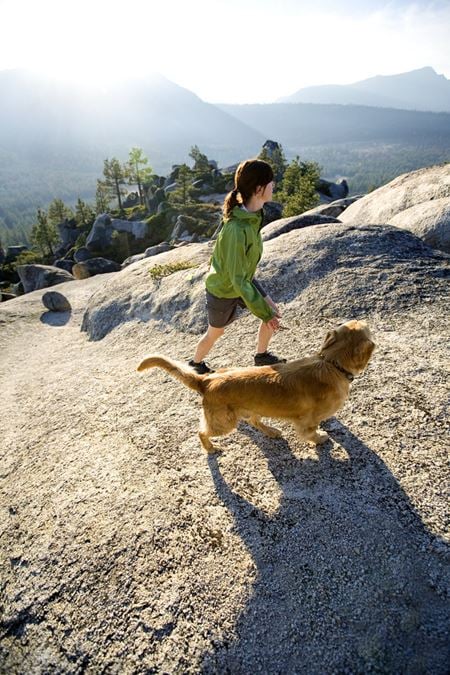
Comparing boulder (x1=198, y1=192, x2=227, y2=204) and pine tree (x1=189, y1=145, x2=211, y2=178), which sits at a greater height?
pine tree (x1=189, y1=145, x2=211, y2=178)

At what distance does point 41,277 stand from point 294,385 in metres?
33.0

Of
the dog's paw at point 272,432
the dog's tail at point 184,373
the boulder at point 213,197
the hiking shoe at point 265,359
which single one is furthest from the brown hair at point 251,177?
the boulder at point 213,197

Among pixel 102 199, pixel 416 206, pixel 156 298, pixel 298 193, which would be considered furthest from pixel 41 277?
pixel 102 199

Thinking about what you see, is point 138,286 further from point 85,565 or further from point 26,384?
point 85,565

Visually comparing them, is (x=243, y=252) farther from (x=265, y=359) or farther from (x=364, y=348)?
(x=265, y=359)

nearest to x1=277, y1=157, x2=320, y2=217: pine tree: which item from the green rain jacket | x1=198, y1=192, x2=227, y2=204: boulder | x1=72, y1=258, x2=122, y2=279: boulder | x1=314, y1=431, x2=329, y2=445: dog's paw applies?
x1=72, y1=258, x2=122, y2=279: boulder

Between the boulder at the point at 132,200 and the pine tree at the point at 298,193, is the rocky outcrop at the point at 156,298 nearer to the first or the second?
the pine tree at the point at 298,193

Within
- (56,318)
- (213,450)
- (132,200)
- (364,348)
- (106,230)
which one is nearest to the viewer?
(364,348)

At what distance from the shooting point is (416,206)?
11320mm

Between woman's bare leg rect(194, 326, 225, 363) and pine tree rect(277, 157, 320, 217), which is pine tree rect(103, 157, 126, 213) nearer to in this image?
pine tree rect(277, 157, 320, 217)

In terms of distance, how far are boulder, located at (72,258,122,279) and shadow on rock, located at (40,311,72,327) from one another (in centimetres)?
1522

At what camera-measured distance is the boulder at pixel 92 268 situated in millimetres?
32434

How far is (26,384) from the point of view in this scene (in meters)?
10.3

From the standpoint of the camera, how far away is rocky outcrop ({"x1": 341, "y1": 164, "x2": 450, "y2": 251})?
10.1m
